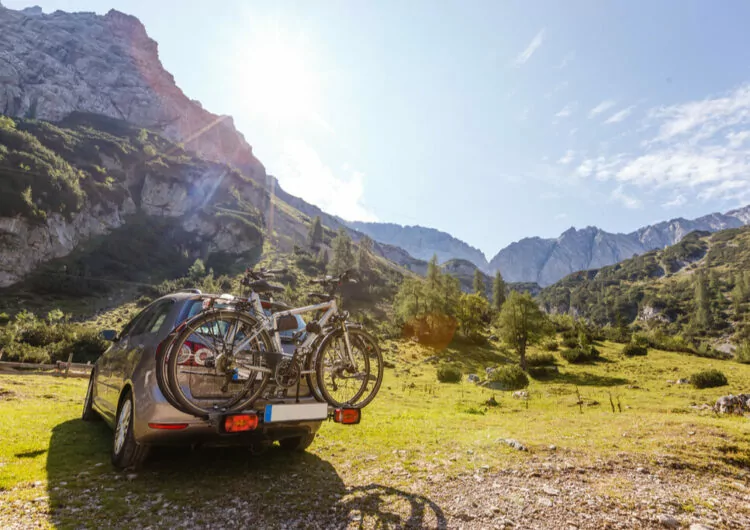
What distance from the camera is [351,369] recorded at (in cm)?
574

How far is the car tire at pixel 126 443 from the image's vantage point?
5.21 metres

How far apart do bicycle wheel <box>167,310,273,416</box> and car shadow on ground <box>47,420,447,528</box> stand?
3.89 feet

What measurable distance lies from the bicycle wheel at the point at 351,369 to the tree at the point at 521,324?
39.0 metres

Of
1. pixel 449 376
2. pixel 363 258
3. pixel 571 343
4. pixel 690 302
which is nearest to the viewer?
pixel 449 376

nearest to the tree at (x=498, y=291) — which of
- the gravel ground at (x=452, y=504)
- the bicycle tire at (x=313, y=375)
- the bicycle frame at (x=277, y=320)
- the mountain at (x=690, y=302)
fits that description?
the mountain at (x=690, y=302)

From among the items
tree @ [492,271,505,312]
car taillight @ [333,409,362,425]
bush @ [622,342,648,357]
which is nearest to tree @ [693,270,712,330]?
tree @ [492,271,505,312]

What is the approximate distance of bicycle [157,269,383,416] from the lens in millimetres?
4777

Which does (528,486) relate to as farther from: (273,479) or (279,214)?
(279,214)

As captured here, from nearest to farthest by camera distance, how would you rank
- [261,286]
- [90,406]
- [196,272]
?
1. [261,286]
2. [90,406]
3. [196,272]

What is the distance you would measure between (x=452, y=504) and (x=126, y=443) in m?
4.71

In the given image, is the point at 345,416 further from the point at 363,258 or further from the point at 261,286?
the point at 363,258

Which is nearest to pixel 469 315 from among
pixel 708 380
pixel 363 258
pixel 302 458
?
pixel 708 380

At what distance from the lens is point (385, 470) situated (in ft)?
19.8

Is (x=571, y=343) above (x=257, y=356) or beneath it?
beneath
